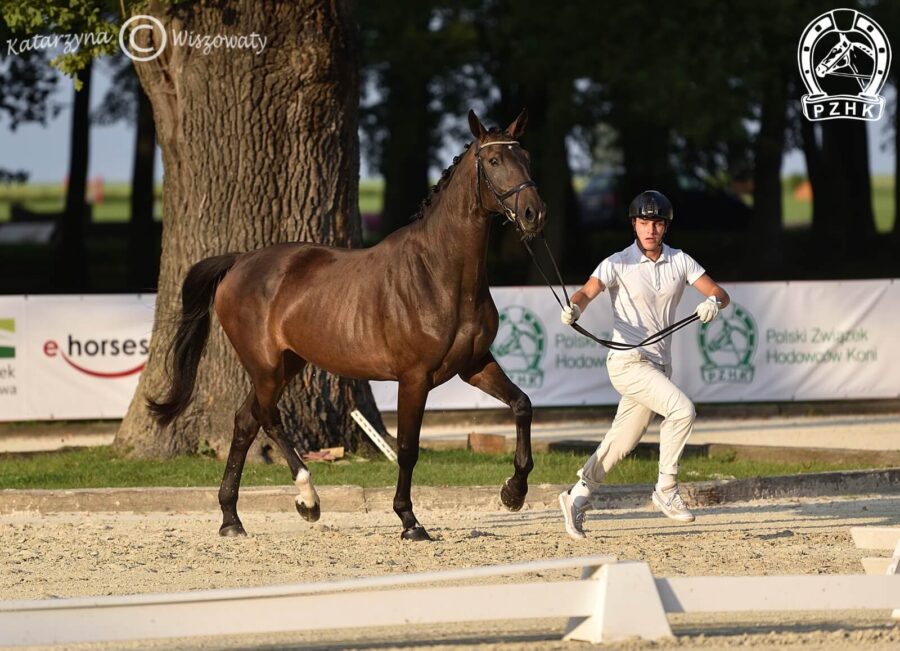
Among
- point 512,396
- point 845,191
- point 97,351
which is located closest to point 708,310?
point 512,396

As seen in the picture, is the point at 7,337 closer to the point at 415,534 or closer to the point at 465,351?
the point at 415,534

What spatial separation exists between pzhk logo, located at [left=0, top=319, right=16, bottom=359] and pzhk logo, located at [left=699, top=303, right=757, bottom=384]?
7.84 metres

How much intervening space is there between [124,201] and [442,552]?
8074cm

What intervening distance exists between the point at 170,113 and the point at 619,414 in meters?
6.03

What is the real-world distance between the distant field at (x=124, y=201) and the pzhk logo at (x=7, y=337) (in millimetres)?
44198

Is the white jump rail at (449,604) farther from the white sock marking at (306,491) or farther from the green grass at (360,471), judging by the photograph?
the green grass at (360,471)

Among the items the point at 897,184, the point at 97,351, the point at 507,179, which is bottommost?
the point at 97,351

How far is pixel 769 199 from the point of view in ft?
112

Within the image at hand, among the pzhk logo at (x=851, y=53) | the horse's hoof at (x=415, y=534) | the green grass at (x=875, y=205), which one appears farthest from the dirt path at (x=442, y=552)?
the green grass at (x=875, y=205)

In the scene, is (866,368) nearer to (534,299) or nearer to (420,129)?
(534,299)

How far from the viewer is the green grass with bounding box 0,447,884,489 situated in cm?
1185

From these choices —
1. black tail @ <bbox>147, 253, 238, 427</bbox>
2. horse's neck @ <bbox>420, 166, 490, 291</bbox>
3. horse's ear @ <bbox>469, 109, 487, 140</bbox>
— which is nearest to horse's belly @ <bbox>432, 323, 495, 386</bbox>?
horse's neck @ <bbox>420, 166, 490, 291</bbox>

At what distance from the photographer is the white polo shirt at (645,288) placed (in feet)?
30.0

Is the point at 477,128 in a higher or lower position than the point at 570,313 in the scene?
higher
